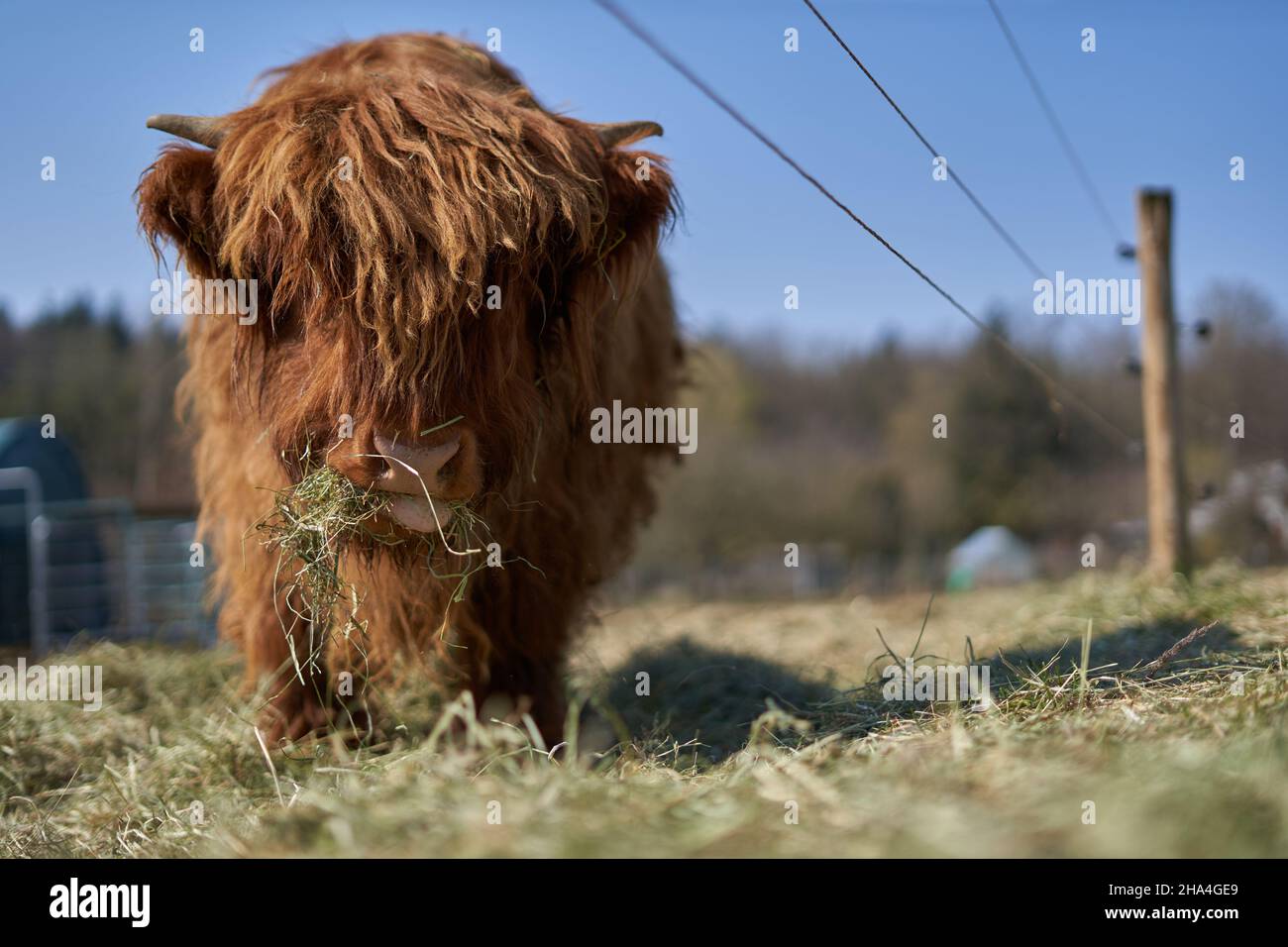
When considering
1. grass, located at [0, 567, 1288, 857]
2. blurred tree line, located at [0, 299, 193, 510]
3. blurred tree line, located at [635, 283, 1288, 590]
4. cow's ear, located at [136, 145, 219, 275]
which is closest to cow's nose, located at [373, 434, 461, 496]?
grass, located at [0, 567, 1288, 857]

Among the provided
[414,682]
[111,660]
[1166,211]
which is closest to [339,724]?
[414,682]

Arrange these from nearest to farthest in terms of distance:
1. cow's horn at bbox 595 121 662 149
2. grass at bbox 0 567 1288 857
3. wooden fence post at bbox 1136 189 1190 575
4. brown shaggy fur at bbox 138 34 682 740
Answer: grass at bbox 0 567 1288 857 → brown shaggy fur at bbox 138 34 682 740 → cow's horn at bbox 595 121 662 149 → wooden fence post at bbox 1136 189 1190 575

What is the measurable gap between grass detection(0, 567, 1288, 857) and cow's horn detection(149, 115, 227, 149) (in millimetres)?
1781

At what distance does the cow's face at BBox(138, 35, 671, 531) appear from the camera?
2297 millimetres

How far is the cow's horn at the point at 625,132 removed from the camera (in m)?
2.90

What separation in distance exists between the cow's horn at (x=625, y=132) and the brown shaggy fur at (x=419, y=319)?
0.29 ft

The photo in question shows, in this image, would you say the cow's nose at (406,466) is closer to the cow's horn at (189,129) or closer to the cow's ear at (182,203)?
the cow's ear at (182,203)

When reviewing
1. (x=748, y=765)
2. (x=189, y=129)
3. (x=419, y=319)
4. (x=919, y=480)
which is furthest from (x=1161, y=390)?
(x=919, y=480)

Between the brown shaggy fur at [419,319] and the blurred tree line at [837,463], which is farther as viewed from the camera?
the blurred tree line at [837,463]

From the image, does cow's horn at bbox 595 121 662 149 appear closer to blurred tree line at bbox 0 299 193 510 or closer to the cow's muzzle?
the cow's muzzle

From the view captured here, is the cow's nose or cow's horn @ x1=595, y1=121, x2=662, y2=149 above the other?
cow's horn @ x1=595, y1=121, x2=662, y2=149

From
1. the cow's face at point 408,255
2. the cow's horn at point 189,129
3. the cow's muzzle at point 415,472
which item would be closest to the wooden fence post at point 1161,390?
the cow's face at point 408,255

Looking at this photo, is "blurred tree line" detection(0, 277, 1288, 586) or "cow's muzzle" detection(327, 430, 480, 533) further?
"blurred tree line" detection(0, 277, 1288, 586)
